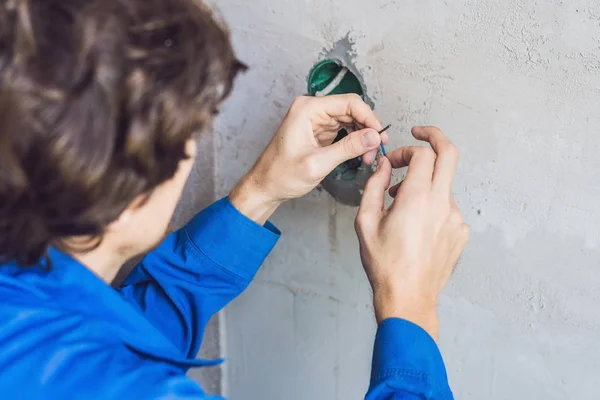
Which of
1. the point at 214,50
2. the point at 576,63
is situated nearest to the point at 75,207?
the point at 214,50

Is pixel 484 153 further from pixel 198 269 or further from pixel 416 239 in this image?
pixel 198 269

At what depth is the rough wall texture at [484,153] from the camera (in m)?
0.70

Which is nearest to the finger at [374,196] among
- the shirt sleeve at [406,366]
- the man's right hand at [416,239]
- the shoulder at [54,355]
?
the man's right hand at [416,239]

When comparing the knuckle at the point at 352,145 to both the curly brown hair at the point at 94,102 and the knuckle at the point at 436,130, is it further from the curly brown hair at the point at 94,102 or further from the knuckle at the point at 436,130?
the curly brown hair at the point at 94,102

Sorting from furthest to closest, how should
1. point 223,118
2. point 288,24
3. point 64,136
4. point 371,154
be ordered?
point 223,118, point 288,24, point 371,154, point 64,136

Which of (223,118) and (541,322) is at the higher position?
(223,118)

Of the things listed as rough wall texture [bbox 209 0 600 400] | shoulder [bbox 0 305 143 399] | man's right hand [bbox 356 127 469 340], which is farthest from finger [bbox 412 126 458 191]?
shoulder [bbox 0 305 143 399]

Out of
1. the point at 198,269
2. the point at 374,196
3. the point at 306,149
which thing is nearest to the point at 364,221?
the point at 374,196

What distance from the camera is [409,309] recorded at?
25.7 inches

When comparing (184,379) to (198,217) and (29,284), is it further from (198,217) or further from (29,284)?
(198,217)

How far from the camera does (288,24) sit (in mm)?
896

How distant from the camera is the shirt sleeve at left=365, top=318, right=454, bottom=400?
0.60m

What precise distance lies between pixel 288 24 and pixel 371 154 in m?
0.27

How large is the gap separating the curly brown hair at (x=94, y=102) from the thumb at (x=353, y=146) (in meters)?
0.21
